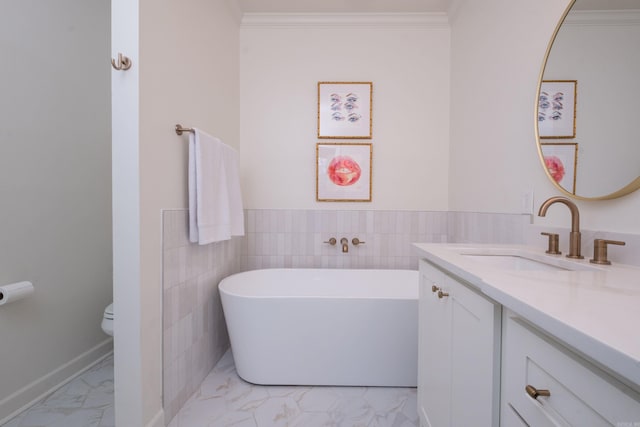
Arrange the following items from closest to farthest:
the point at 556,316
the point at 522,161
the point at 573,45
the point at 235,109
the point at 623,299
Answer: the point at 556,316, the point at 623,299, the point at 573,45, the point at 522,161, the point at 235,109

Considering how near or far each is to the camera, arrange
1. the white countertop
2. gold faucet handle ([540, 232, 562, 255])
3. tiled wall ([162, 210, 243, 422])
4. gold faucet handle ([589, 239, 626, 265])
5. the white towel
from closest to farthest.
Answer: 1. the white countertop
2. gold faucet handle ([589, 239, 626, 265])
3. gold faucet handle ([540, 232, 562, 255])
4. tiled wall ([162, 210, 243, 422])
5. the white towel

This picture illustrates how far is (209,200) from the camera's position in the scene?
1.56m

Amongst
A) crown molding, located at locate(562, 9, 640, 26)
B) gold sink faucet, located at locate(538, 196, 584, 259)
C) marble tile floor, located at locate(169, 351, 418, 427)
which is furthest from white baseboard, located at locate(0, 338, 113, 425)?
crown molding, located at locate(562, 9, 640, 26)

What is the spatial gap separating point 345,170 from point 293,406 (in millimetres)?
1734

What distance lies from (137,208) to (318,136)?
159 centimetres

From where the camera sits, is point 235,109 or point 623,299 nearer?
point 623,299

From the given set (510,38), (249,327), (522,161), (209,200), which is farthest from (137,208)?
(510,38)

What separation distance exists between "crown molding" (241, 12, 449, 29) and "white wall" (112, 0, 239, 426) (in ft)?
3.10

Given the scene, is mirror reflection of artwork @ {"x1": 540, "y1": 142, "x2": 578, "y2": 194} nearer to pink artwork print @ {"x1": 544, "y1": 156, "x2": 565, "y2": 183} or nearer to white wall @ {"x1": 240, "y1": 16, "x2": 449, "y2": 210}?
pink artwork print @ {"x1": 544, "y1": 156, "x2": 565, "y2": 183}

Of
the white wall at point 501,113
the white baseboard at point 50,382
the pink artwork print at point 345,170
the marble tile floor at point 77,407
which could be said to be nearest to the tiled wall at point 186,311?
the marble tile floor at point 77,407

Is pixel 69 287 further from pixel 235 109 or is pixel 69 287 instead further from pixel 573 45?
pixel 573 45

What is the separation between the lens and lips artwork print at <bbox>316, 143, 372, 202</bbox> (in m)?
2.35

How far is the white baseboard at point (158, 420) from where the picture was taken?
120 cm

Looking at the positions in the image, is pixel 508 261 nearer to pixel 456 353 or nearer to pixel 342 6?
pixel 456 353
